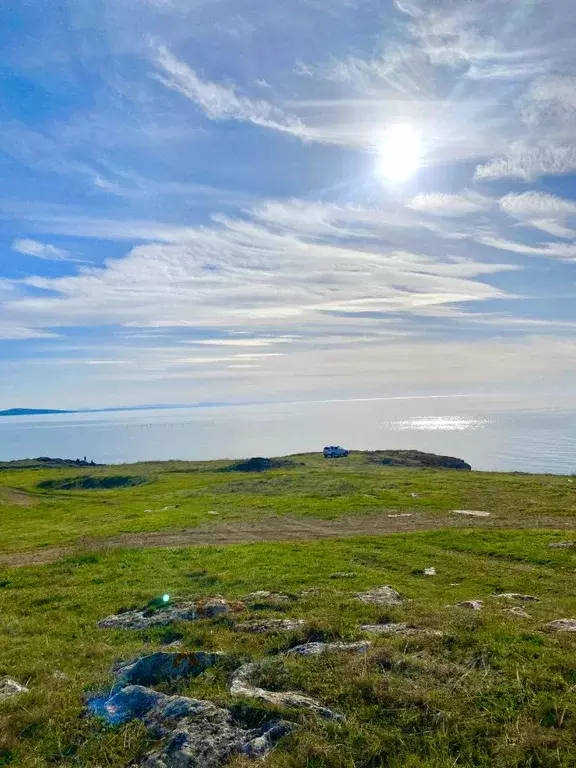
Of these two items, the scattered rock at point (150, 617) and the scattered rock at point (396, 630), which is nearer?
the scattered rock at point (396, 630)

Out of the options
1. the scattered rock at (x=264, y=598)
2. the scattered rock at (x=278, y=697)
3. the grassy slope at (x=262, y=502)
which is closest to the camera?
the scattered rock at (x=278, y=697)

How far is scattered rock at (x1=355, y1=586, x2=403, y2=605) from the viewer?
60.1 ft

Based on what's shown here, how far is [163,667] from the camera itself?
40.4ft

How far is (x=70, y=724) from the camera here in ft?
34.8

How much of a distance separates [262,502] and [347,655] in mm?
40774

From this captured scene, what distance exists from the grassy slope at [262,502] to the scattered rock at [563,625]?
90.6 ft

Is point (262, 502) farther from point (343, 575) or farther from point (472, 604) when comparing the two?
point (472, 604)

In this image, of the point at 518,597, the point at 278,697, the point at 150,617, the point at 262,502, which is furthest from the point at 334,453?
the point at 278,697

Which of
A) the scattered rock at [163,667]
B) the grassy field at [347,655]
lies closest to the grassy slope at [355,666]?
the grassy field at [347,655]

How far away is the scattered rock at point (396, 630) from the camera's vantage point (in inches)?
547

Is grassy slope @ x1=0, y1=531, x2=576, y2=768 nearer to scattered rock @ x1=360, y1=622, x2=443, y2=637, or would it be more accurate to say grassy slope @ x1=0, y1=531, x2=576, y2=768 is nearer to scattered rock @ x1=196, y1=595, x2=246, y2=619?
scattered rock @ x1=360, y1=622, x2=443, y2=637

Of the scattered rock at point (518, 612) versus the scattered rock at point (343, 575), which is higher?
the scattered rock at point (518, 612)

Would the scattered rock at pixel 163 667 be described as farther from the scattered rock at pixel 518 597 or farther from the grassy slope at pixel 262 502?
the grassy slope at pixel 262 502

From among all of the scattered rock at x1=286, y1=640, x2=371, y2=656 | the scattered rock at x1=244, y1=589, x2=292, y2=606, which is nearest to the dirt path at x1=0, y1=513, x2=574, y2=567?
the scattered rock at x1=244, y1=589, x2=292, y2=606
